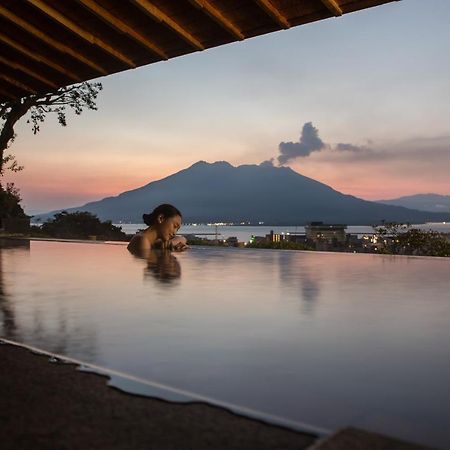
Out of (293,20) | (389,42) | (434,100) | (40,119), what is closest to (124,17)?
(293,20)

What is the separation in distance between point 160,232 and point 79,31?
8240 mm

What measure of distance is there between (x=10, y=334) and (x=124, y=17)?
7.85ft

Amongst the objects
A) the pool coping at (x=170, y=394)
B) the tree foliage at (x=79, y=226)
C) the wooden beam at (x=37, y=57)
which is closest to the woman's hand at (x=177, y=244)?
the wooden beam at (x=37, y=57)

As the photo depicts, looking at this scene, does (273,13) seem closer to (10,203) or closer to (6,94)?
(6,94)

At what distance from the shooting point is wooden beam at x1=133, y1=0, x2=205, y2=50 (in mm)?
3408

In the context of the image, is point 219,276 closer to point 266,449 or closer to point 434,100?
point 266,449

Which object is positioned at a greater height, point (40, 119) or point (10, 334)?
point (40, 119)

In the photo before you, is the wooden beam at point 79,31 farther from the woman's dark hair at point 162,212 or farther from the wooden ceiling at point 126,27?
the woman's dark hair at point 162,212

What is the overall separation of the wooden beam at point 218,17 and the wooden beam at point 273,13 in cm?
33

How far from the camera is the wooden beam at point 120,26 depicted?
3.47 metres

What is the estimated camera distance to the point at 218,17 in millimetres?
3430

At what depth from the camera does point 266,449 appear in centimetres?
154

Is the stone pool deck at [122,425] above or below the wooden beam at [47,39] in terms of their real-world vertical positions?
below

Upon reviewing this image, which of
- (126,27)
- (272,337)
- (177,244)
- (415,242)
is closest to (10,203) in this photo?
(177,244)
